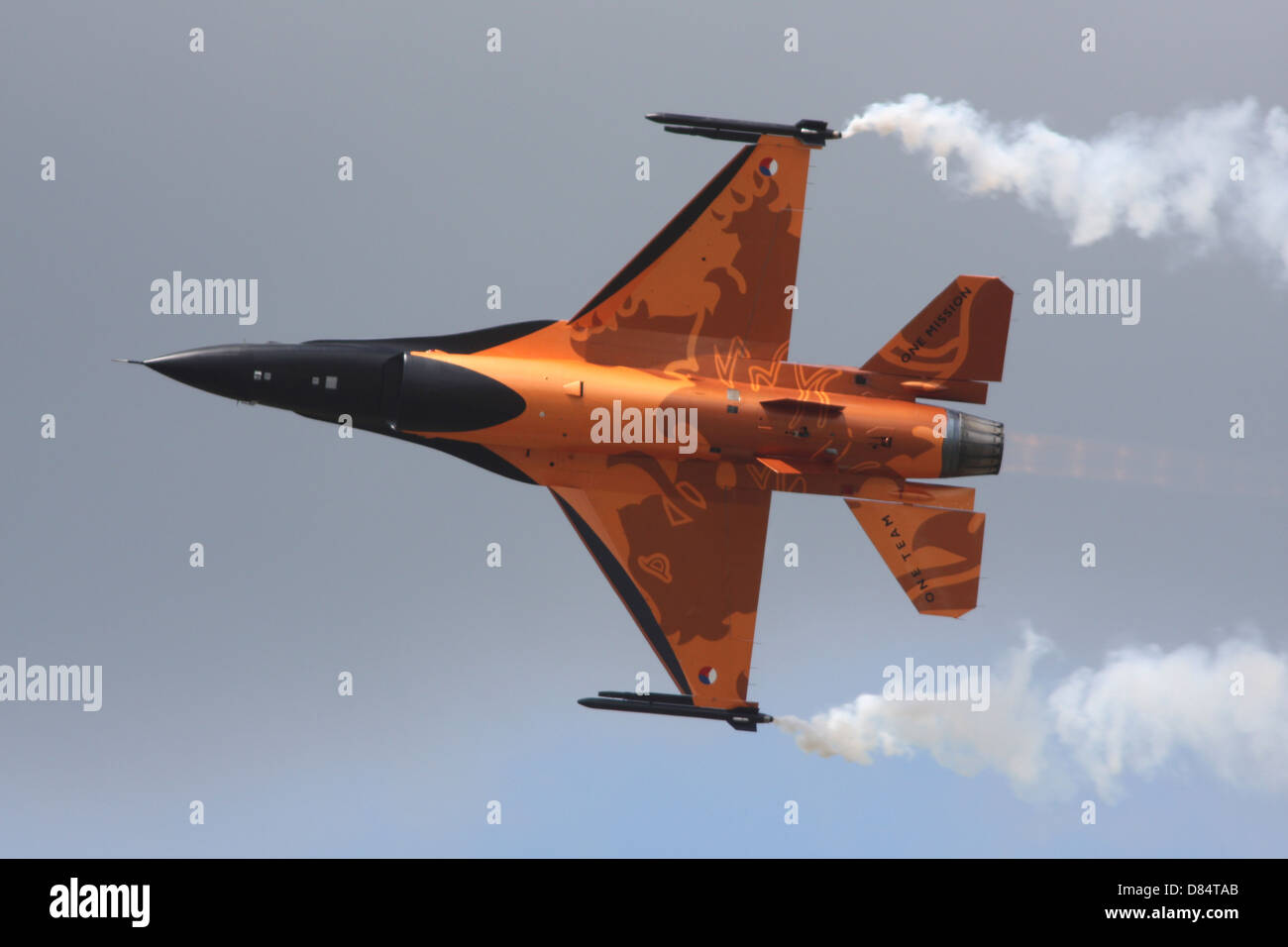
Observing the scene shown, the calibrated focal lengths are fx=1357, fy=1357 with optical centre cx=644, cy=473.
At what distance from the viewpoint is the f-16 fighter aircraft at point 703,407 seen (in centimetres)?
2697

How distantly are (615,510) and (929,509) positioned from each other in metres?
6.48

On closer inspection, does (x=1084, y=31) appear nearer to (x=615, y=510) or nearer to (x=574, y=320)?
(x=574, y=320)

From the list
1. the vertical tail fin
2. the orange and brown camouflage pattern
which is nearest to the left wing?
the orange and brown camouflage pattern

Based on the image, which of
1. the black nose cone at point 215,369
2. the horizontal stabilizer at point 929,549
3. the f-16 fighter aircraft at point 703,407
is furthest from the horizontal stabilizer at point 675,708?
the black nose cone at point 215,369

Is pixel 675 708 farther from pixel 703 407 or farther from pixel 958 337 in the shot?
pixel 958 337

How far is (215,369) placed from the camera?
88.1ft

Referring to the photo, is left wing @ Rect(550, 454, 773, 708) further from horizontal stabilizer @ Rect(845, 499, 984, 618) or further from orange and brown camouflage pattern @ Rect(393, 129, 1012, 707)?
horizontal stabilizer @ Rect(845, 499, 984, 618)

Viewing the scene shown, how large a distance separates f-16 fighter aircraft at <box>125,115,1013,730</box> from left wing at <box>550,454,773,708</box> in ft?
0.11

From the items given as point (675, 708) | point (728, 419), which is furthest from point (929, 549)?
point (675, 708)

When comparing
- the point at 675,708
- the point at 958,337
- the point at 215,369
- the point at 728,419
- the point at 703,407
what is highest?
the point at 958,337

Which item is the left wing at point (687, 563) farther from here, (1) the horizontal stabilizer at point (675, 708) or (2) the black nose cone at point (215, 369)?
(2) the black nose cone at point (215, 369)

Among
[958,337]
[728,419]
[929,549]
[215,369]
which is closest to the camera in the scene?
[215,369]

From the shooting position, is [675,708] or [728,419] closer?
[728,419]

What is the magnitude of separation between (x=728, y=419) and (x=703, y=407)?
549 mm
